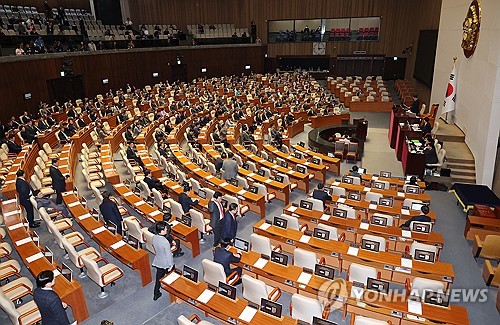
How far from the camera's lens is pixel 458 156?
50.0 feet

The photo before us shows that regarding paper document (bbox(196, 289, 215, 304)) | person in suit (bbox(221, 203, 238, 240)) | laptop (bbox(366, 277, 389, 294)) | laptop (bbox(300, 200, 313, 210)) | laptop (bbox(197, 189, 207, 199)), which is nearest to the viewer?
laptop (bbox(366, 277, 389, 294))

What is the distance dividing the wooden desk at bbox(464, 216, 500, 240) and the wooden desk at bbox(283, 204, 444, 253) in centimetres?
179

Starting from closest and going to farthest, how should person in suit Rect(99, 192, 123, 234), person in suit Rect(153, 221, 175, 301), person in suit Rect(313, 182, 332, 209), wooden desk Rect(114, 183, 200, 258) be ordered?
person in suit Rect(153, 221, 175, 301) → wooden desk Rect(114, 183, 200, 258) → person in suit Rect(99, 192, 123, 234) → person in suit Rect(313, 182, 332, 209)

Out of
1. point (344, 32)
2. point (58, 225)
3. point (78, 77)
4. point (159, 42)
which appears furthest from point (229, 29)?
point (58, 225)

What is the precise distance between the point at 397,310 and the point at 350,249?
219 centimetres

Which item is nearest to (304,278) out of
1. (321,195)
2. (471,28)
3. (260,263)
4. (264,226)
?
(260,263)

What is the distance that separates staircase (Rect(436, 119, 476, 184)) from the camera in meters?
14.7

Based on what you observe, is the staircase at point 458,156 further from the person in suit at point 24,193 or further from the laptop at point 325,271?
the person in suit at point 24,193

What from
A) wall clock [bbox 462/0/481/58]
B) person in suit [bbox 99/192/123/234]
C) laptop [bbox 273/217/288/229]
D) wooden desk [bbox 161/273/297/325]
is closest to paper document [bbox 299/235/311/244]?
laptop [bbox 273/217/288/229]

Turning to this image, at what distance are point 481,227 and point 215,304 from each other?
802 centimetres

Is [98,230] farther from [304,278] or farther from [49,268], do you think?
[304,278]

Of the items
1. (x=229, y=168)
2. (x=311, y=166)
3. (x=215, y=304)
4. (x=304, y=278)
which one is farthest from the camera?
(x=311, y=166)

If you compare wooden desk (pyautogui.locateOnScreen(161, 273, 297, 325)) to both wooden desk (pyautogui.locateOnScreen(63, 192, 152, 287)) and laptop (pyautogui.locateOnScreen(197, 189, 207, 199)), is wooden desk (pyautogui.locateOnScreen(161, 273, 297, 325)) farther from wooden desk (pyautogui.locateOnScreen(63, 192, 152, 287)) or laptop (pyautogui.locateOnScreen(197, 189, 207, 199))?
laptop (pyautogui.locateOnScreen(197, 189, 207, 199))

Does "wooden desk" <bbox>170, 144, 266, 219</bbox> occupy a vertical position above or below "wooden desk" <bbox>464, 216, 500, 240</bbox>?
above
